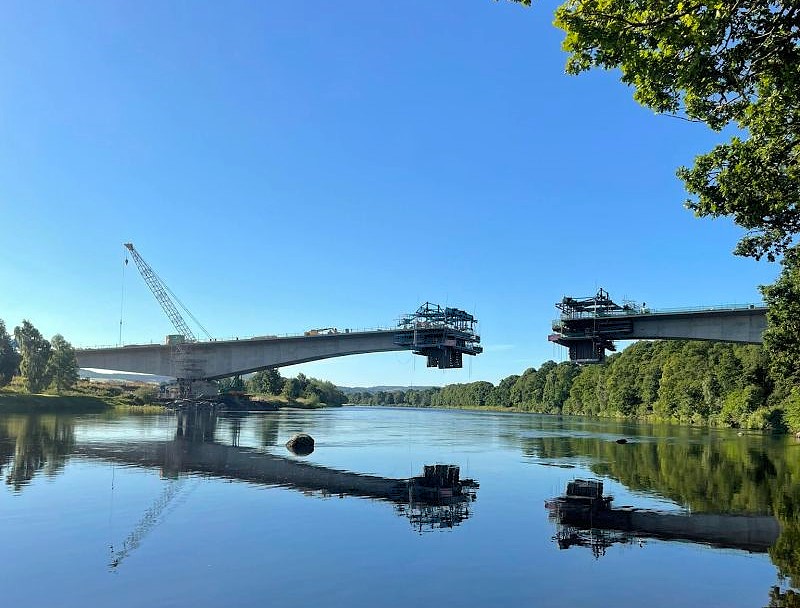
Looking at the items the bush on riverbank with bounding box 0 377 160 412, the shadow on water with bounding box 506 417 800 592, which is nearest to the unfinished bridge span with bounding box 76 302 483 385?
the bush on riverbank with bounding box 0 377 160 412

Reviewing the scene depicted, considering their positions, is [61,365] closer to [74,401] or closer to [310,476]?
[74,401]

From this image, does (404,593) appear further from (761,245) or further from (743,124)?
(761,245)

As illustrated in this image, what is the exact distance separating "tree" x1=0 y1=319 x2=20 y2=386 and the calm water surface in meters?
96.9

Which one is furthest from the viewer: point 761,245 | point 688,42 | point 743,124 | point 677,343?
point 677,343

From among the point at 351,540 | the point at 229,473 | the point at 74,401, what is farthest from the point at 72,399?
the point at 351,540

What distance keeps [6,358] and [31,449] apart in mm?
93214

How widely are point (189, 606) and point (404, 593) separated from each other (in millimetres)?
5514

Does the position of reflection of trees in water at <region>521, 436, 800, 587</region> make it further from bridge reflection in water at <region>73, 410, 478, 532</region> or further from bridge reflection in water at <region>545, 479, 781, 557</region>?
bridge reflection in water at <region>73, 410, 478, 532</region>

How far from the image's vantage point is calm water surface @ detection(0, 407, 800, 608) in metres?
16.0

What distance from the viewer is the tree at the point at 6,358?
121 meters

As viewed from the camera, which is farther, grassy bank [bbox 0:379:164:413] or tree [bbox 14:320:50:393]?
tree [bbox 14:320:50:393]

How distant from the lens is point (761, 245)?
28.2 metres

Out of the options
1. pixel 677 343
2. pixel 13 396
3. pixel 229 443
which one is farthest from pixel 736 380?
pixel 13 396

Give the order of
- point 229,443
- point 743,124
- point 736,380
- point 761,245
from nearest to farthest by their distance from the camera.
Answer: point 743,124, point 761,245, point 229,443, point 736,380
